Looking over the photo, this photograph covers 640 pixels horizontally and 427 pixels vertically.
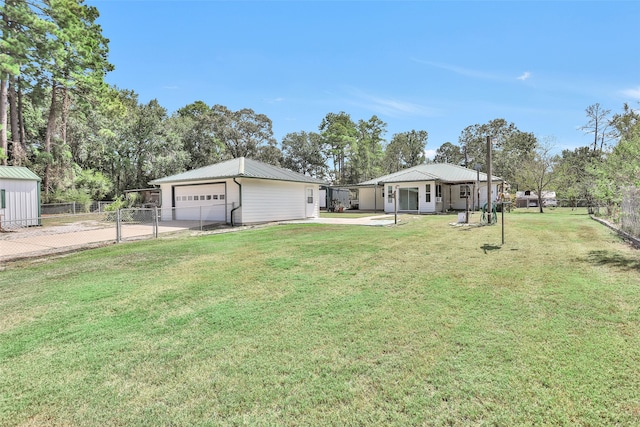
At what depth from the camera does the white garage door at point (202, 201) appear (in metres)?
17.0

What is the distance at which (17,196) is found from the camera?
15.5 m

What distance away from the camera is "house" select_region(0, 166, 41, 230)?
14.9 metres

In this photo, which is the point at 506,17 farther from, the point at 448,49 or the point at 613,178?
the point at 613,178

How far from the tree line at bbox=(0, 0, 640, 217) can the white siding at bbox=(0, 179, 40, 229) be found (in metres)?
5.95

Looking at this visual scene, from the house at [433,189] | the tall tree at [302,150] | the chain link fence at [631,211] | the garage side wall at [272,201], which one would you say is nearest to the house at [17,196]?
the garage side wall at [272,201]

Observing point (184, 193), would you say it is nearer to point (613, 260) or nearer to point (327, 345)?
point (327, 345)

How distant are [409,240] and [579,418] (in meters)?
7.55

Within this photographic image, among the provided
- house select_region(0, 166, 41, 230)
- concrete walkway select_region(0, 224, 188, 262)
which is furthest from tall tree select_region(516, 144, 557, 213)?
house select_region(0, 166, 41, 230)

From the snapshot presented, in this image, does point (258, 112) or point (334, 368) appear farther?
point (258, 112)

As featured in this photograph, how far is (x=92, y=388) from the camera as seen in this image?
255 centimetres

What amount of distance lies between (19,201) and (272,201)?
40.0ft

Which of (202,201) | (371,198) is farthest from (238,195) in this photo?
(371,198)

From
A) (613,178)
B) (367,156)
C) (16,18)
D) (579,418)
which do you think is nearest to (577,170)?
(367,156)

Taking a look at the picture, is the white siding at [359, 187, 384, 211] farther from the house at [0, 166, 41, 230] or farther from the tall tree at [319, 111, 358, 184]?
the house at [0, 166, 41, 230]
